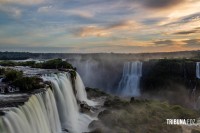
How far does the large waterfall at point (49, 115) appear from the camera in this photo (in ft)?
50.0

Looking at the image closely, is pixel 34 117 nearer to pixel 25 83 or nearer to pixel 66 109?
pixel 25 83

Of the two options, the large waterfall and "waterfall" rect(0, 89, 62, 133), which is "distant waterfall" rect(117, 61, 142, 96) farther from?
"waterfall" rect(0, 89, 62, 133)

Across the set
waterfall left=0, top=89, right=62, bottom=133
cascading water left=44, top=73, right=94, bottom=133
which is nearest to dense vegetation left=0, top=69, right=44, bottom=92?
waterfall left=0, top=89, right=62, bottom=133

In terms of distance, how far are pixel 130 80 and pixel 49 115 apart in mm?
35630

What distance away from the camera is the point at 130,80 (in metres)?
56.9

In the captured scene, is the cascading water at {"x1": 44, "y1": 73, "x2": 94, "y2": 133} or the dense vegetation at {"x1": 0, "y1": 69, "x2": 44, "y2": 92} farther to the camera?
the cascading water at {"x1": 44, "y1": 73, "x2": 94, "y2": 133}

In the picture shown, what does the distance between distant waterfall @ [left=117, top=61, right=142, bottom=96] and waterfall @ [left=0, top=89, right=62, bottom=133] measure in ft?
100

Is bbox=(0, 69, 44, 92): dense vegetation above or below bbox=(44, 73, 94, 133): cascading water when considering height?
above

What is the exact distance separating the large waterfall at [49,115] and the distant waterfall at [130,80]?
69.1 ft

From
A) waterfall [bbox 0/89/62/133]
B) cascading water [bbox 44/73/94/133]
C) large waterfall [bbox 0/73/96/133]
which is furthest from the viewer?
cascading water [bbox 44/73/94/133]

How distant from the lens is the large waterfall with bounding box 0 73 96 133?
1523cm

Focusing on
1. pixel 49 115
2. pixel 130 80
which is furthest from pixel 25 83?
pixel 130 80

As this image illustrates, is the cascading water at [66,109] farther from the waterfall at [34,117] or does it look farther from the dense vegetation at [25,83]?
the dense vegetation at [25,83]

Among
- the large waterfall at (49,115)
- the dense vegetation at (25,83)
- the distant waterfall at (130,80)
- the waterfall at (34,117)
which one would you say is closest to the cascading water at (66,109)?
the large waterfall at (49,115)
